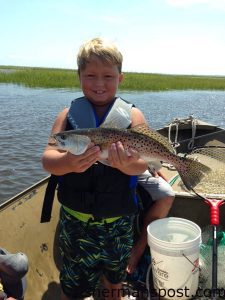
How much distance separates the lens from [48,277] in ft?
13.1

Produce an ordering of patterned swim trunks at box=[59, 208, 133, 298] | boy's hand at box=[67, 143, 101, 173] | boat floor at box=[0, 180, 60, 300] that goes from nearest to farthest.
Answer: boy's hand at box=[67, 143, 101, 173]
patterned swim trunks at box=[59, 208, 133, 298]
boat floor at box=[0, 180, 60, 300]

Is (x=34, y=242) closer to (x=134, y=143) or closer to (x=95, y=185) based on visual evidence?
(x=95, y=185)

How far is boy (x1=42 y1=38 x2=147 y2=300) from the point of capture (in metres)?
2.96

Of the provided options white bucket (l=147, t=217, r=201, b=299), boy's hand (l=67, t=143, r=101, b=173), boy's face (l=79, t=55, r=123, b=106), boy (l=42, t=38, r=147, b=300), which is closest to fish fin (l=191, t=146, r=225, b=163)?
white bucket (l=147, t=217, r=201, b=299)

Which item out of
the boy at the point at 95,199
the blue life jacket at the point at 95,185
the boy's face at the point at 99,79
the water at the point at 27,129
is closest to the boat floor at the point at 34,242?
the boy at the point at 95,199

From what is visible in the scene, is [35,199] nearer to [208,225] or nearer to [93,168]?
[93,168]

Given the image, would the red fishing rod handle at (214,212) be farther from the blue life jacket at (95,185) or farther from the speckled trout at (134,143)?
the blue life jacket at (95,185)

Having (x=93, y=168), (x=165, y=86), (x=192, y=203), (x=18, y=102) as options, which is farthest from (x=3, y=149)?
(x=165, y=86)

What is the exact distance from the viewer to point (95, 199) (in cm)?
307

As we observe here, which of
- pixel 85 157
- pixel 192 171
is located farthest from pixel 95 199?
pixel 192 171

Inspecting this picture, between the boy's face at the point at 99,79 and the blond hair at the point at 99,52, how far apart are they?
0.11 ft

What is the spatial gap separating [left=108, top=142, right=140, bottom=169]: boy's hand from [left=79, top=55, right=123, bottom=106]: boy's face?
59cm

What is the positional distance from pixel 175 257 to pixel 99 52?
198 centimetres

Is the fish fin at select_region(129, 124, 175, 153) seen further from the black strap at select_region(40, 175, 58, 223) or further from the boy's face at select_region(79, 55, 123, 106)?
the black strap at select_region(40, 175, 58, 223)
